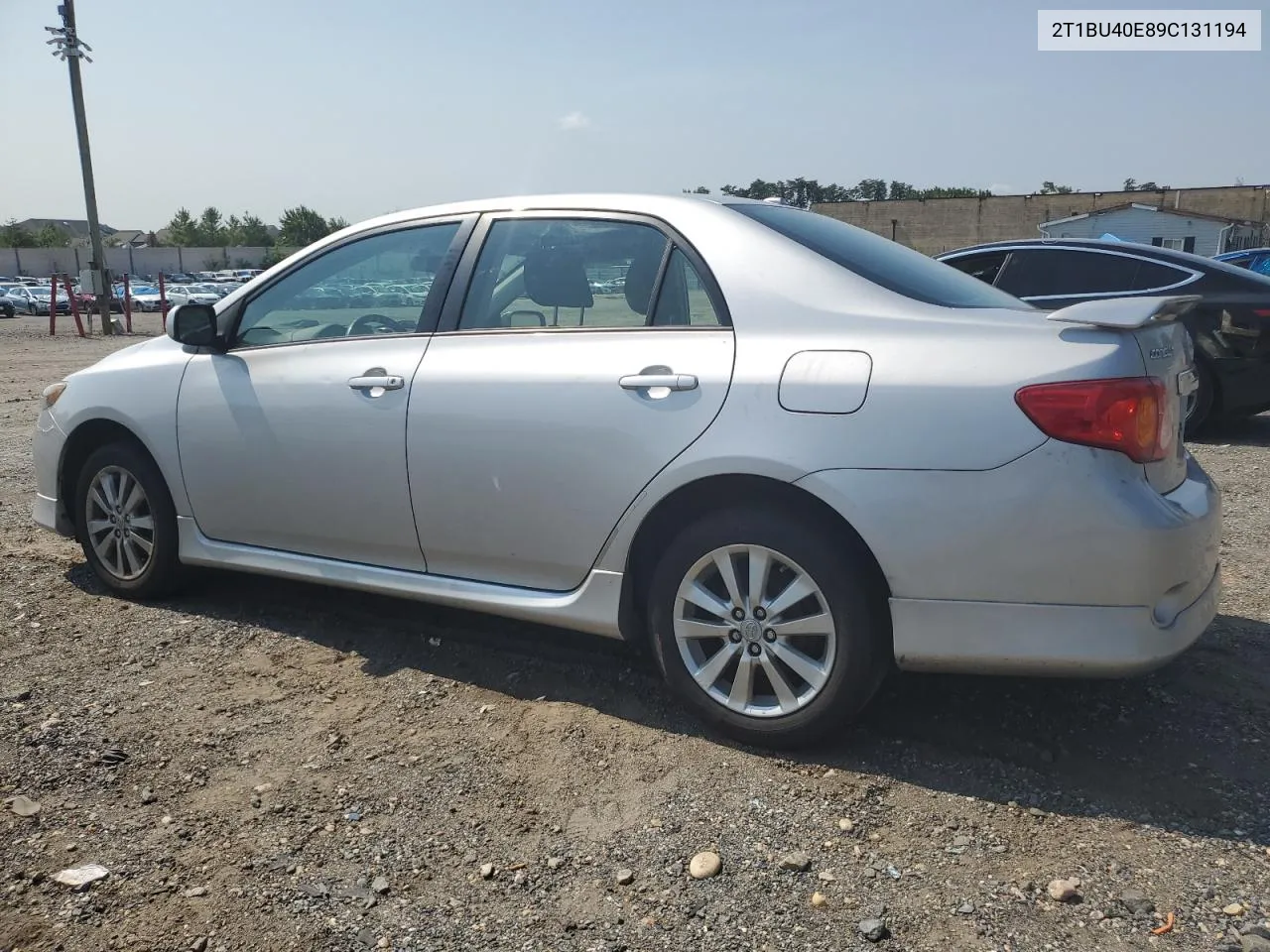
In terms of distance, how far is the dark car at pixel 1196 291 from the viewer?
757 centimetres

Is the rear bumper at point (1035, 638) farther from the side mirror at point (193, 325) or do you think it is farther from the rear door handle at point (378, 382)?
the side mirror at point (193, 325)

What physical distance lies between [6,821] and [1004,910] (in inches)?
101

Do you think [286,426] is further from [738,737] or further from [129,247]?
[129,247]

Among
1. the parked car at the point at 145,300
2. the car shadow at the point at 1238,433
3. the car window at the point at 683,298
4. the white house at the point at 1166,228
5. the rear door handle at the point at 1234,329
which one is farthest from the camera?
the white house at the point at 1166,228

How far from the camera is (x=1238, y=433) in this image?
330 inches

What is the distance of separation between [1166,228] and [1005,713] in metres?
51.4

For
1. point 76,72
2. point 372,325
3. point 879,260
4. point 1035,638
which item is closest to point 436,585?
point 372,325

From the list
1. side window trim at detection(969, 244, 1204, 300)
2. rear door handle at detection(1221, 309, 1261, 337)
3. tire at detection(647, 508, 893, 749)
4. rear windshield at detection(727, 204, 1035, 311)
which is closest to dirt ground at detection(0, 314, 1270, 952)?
tire at detection(647, 508, 893, 749)

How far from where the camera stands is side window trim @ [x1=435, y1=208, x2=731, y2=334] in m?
3.18

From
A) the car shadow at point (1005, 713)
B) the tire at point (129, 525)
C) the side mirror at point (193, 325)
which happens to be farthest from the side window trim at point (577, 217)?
the tire at point (129, 525)

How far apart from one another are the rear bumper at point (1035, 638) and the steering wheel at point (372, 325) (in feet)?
6.92

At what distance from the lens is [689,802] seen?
2826 mm

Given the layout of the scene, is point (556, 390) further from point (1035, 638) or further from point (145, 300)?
point (145, 300)

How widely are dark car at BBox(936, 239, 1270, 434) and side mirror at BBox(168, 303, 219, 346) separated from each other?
5759mm
